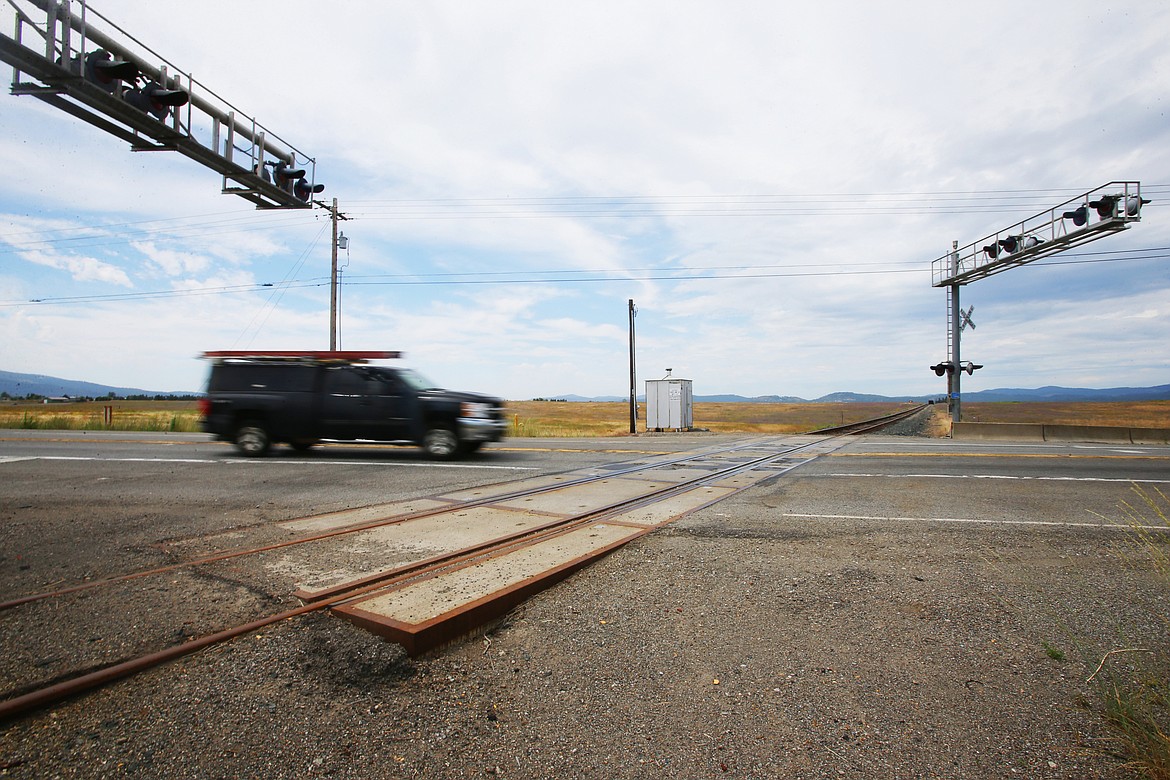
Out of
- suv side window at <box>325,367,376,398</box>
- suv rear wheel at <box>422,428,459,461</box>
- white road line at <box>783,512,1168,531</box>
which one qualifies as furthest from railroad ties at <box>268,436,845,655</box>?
suv side window at <box>325,367,376,398</box>

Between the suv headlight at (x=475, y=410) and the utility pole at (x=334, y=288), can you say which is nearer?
the suv headlight at (x=475, y=410)

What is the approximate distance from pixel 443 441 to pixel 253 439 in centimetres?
388

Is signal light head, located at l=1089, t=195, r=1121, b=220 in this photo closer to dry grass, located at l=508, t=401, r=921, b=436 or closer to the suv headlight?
dry grass, located at l=508, t=401, r=921, b=436

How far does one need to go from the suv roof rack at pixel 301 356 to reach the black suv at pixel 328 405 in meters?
0.02

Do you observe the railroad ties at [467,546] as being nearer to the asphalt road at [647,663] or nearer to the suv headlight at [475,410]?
the asphalt road at [647,663]

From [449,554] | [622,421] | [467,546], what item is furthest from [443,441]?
[622,421]

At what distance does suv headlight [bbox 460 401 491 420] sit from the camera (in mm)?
11820

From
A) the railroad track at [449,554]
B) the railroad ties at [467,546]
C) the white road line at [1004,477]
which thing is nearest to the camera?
the railroad track at [449,554]

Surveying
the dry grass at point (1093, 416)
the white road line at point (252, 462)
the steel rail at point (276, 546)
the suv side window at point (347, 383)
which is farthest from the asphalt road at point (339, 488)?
the dry grass at point (1093, 416)

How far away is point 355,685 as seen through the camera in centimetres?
271

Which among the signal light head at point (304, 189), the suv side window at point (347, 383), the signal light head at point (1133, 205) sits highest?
the signal light head at point (1133, 205)

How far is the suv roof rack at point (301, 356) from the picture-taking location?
38.6 feet

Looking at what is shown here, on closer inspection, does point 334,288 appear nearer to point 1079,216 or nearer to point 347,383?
point 347,383

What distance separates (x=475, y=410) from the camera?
471 inches
